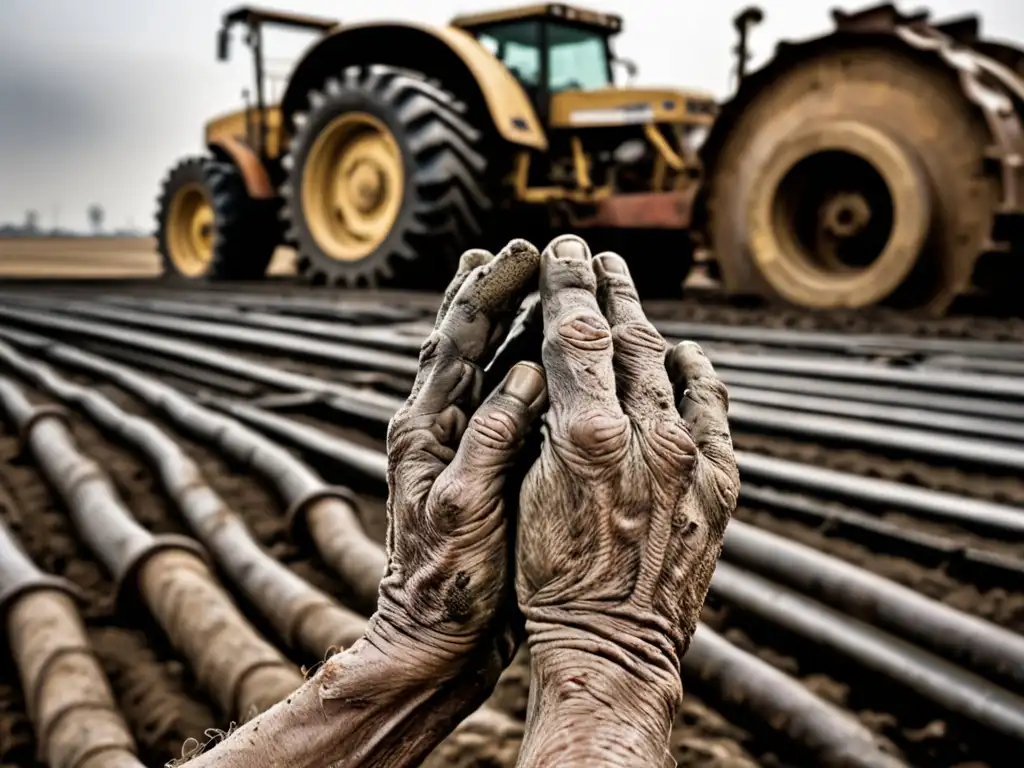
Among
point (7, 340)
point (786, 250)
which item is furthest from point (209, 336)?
point (786, 250)

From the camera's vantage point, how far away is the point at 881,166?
4668 millimetres

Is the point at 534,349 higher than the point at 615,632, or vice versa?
the point at 534,349

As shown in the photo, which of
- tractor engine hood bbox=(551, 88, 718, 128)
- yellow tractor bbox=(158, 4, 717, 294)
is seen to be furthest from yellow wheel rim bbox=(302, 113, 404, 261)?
tractor engine hood bbox=(551, 88, 718, 128)

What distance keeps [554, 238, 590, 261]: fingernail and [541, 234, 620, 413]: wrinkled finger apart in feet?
0.04

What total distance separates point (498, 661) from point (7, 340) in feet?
12.9

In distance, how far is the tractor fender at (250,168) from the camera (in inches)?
331

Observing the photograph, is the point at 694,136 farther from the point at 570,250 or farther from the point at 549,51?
the point at 570,250

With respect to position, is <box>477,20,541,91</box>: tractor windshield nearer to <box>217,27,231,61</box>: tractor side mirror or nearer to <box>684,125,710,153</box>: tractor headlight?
<box>684,125,710,153</box>: tractor headlight

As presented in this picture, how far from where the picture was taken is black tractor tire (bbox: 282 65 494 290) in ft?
20.5

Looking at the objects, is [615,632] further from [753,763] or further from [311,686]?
[753,763]

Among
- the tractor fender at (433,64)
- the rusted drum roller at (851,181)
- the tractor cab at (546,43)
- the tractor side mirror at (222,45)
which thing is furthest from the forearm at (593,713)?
the tractor side mirror at (222,45)

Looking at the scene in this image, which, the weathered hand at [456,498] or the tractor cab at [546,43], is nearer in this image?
the weathered hand at [456,498]

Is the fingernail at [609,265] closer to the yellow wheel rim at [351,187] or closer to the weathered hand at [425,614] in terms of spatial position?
the weathered hand at [425,614]

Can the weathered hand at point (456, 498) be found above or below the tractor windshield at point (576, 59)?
below
